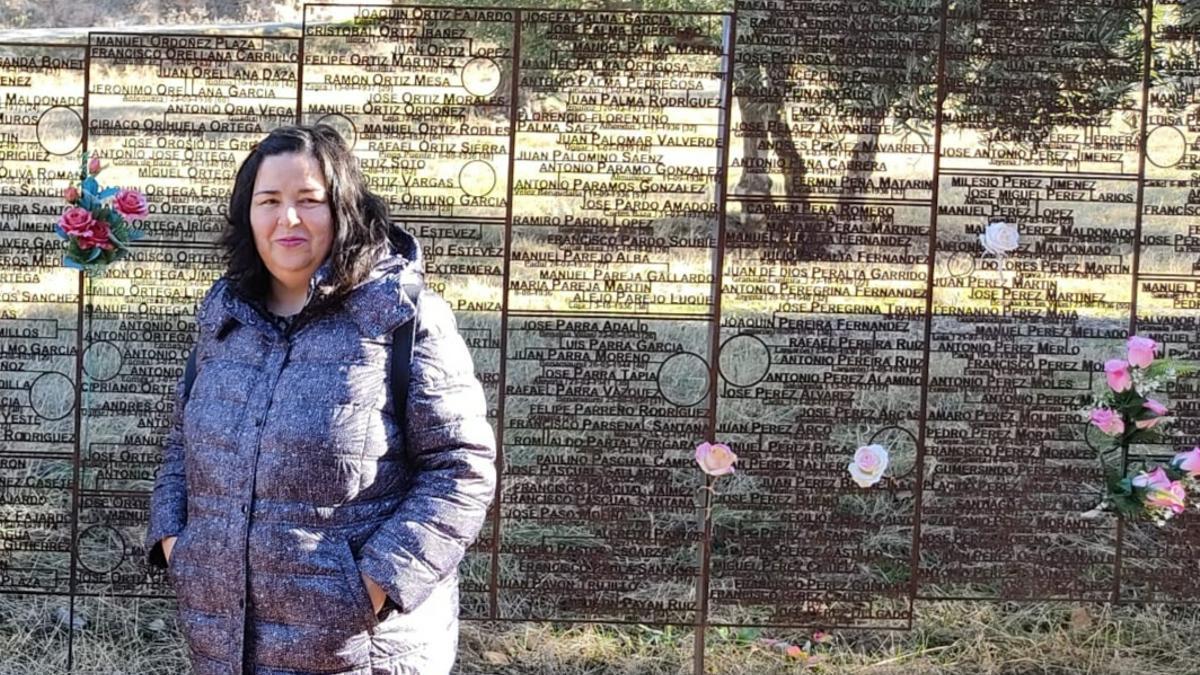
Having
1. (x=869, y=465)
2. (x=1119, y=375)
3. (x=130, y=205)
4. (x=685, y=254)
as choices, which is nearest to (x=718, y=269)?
(x=685, y=254)

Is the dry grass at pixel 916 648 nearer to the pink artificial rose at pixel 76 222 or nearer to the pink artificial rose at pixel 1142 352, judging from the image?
the pink artificial rose at pixel 1142 352

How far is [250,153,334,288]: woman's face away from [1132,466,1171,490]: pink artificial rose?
11.9 feet

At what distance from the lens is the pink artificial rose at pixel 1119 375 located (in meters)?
5.48

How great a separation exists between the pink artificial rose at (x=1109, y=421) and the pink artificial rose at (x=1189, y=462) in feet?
1.09

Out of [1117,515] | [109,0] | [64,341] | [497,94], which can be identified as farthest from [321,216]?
[109,0]

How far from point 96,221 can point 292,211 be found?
2.10 metres

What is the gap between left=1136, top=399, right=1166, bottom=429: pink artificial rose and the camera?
5508 millimetres

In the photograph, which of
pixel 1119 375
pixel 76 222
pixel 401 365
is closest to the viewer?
pixel 401 365

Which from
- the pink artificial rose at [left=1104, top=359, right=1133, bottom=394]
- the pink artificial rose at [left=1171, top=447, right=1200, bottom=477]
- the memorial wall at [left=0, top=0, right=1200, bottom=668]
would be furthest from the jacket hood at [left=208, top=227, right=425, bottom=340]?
the pink artificial rose at [left=1171, top=447, right=1200, bottom=477]

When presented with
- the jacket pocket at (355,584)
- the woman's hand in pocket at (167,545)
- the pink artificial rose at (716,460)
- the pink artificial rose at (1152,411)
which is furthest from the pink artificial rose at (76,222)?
the pink artificial rose at (1152,411)

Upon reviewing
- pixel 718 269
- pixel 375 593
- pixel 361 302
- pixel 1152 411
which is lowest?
pixel 375 593

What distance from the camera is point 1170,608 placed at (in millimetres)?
6570

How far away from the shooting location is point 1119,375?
18.0 feet

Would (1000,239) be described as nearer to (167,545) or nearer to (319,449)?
(319,449)
